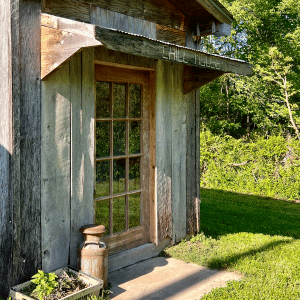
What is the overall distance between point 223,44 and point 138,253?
13.3 m

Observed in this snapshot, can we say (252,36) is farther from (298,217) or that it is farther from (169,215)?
(169,215)

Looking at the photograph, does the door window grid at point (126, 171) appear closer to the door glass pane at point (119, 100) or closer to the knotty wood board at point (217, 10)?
the door glass pane at point (119, 100)

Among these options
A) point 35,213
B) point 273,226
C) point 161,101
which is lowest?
point 273,226

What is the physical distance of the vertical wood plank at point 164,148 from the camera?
5180mm

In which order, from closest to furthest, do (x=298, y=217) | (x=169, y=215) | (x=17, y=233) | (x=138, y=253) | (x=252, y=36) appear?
(x=17, y=233) < (x=138, y=253) < (x=169, y=215) < (x=298, y=217) < (x=252, y=36)

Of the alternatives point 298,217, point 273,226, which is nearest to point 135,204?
point 273,226

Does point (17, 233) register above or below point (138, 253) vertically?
above

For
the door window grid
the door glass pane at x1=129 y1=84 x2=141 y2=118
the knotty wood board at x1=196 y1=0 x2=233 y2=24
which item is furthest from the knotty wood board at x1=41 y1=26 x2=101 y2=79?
the knotty wood board at x1=196 y1=0 x2=233 y2=24

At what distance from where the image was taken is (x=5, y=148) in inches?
141

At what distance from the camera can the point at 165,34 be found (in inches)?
209

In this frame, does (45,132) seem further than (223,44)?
No

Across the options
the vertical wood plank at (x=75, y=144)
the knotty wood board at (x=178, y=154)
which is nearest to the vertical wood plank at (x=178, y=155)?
the knotty wood board at (x=178, y=154)

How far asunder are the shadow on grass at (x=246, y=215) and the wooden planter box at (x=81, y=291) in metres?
2.84

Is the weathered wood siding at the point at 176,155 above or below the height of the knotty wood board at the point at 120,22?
below
